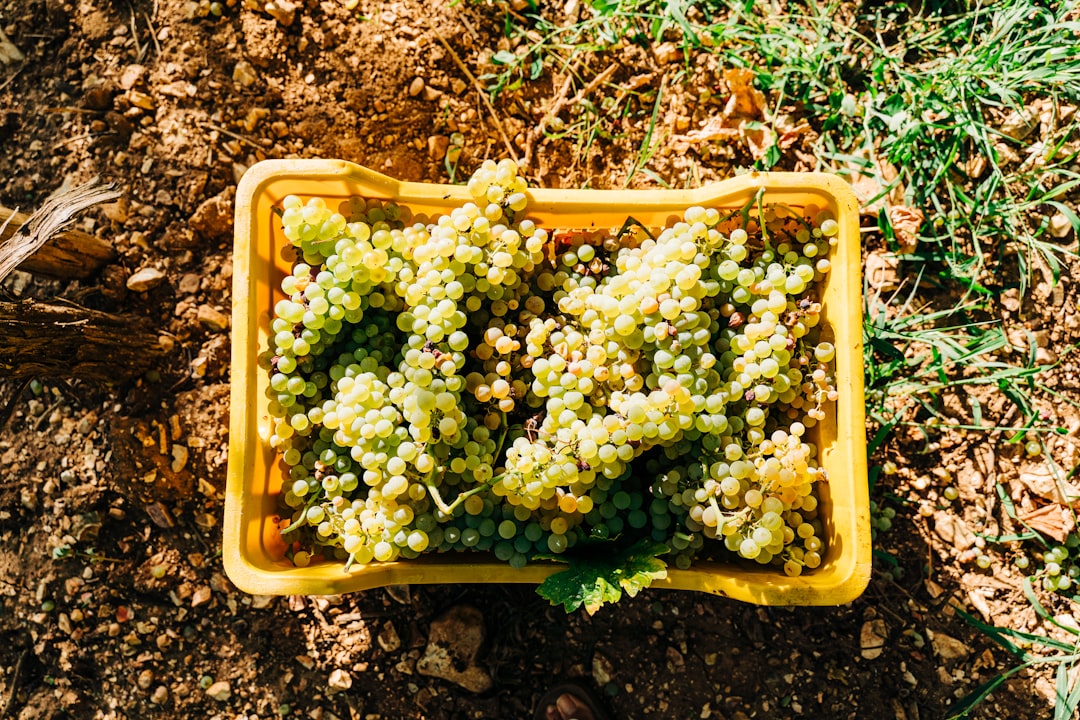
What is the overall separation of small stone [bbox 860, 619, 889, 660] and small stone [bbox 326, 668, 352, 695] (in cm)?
118

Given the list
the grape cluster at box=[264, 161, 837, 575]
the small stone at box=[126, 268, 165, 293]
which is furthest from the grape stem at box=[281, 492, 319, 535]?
the small stone at box=[126, 268, 165, 293]

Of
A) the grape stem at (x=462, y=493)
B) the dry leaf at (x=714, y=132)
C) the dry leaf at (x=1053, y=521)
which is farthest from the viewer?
the dry leaf at (x=714, y=132)

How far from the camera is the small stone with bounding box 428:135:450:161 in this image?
1.75 meters

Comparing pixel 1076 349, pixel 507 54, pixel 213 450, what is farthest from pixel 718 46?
pixel 213 450

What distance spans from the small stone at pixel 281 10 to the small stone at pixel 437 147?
44 cm

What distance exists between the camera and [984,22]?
1729 millimetres

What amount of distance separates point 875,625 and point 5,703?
2044 mm

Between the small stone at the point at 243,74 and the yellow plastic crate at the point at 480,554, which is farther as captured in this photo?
the small stone at the point at 243,74

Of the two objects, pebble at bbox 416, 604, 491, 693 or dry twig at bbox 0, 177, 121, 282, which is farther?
pebble at bbox 416, 604, 491, 693

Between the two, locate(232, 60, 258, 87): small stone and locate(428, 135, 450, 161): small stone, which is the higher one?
locate(232, 60, 258, 87): small stone

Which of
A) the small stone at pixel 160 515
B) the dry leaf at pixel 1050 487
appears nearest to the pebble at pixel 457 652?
the small stone at pixel 160 515

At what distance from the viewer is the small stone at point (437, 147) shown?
1.75 meters

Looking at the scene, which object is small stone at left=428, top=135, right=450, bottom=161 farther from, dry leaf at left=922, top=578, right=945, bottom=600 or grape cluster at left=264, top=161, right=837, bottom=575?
dry leaf at left=922, top=578, right=945, bottom=600

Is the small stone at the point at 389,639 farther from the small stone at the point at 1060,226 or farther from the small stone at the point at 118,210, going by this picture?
the small stone at the point at 1060,226
